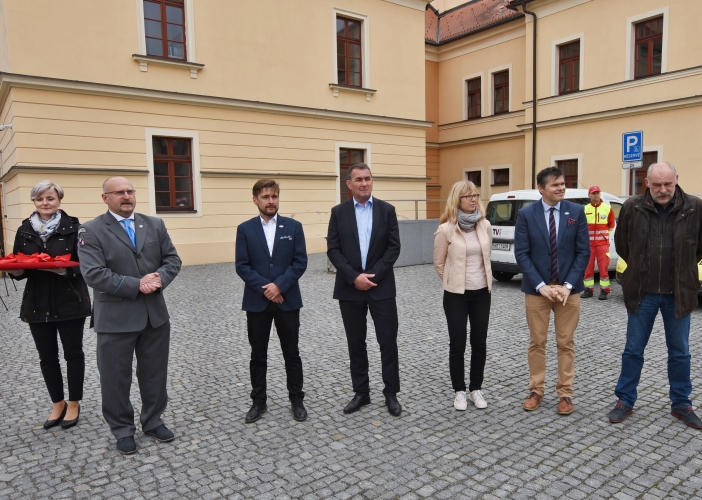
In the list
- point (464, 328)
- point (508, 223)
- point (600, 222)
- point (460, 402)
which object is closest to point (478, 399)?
point (460, 402)

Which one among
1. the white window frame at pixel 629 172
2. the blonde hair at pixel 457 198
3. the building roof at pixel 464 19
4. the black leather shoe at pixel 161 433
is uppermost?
the building roof at pixel 464 19

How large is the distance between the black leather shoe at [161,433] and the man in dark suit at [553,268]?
2678 millimetres

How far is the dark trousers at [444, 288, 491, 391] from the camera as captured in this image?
14.5 feet

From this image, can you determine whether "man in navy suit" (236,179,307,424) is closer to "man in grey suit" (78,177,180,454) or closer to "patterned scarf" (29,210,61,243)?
"man in grey suit" (78,177,180,454)

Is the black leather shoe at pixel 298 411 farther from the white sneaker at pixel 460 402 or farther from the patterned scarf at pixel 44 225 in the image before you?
the patterned scarf at pixel 44 225

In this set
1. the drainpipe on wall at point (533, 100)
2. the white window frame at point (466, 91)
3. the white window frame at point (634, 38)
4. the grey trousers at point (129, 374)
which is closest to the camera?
the grey trousers at point (129, 374)

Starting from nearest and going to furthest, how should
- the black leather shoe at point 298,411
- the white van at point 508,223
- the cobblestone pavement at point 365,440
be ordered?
the cobblestone pavement at point 365,440
the black leather shoe at point 298,411
the white van at point 508,223

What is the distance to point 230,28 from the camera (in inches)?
600

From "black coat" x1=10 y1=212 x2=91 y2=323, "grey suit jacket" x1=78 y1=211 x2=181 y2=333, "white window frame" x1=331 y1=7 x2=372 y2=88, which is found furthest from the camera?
"white window frame" x1=331 y1=7 x2=372 y2=88

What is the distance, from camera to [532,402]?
4348 millimetres

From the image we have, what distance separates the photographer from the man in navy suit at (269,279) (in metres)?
4.27

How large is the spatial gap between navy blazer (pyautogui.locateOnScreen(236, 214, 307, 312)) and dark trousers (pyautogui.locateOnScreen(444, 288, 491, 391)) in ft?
4.07

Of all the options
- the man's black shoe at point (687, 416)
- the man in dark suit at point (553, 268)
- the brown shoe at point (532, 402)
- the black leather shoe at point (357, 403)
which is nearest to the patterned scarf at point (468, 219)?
the man in dark suit at point (553, 268)

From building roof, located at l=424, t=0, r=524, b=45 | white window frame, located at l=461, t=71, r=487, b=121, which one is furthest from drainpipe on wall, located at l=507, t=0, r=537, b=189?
white window frame, located at l=461, t=71, r=487, b=121
